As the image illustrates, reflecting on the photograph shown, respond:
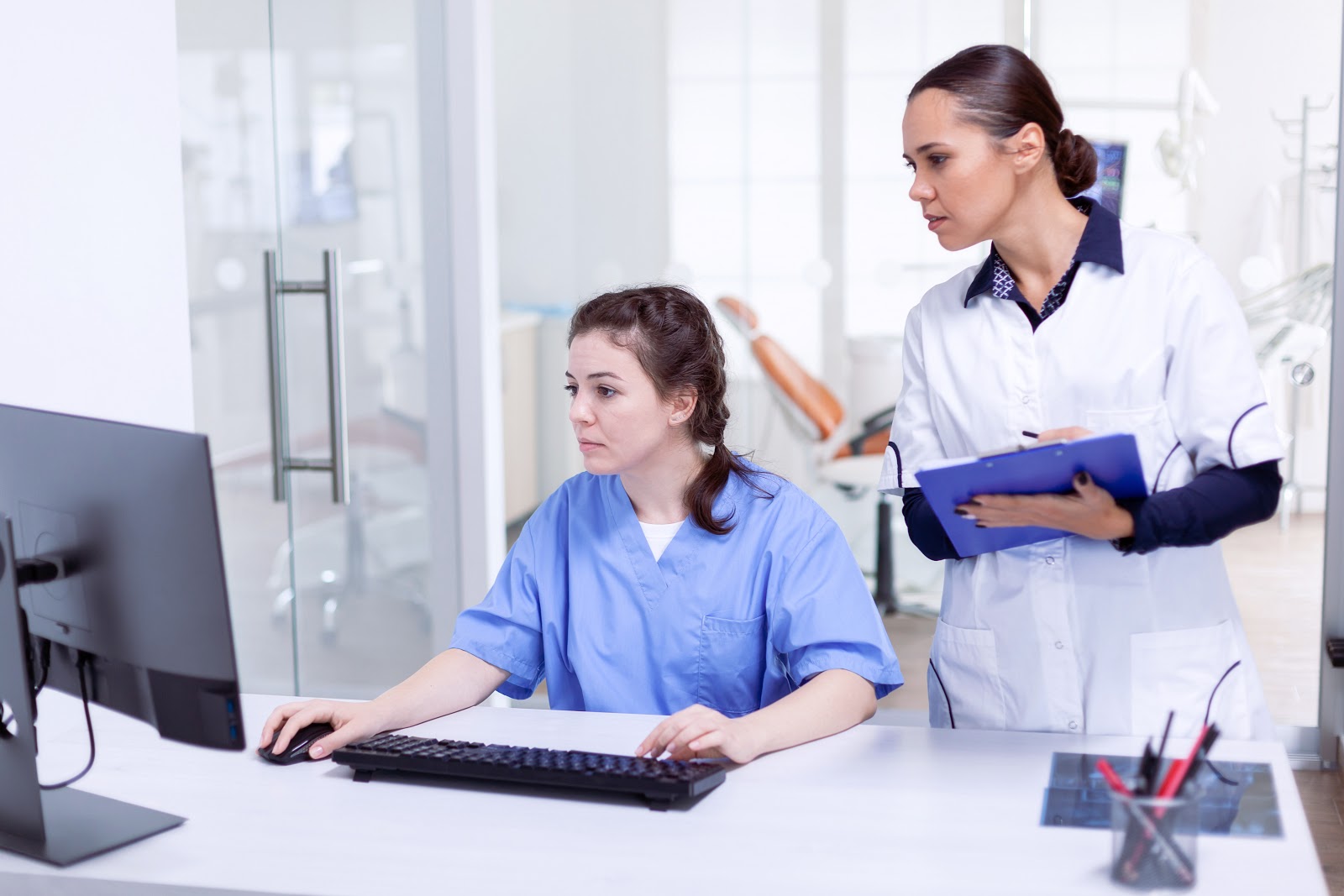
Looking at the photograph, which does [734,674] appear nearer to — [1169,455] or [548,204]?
[1169,455]

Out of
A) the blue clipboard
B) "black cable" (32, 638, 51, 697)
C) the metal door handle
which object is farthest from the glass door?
the blue clipboard

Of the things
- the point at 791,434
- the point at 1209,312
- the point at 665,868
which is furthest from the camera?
the point at 791,434

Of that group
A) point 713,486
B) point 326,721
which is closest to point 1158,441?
point 713,486

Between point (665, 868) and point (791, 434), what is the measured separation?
2.15 m

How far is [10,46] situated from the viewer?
5.79ft

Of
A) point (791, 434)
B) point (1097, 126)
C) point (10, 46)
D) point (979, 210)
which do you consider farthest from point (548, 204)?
point (979, 210)

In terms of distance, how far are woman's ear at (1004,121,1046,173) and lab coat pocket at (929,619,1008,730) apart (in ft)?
1.91

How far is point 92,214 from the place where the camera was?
75.5 inches

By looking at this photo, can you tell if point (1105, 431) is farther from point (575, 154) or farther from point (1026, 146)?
point (575, 154)

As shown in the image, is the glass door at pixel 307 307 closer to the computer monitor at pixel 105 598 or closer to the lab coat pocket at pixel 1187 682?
the computer monitor at pixel 105 598

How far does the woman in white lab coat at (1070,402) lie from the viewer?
1.55 metres

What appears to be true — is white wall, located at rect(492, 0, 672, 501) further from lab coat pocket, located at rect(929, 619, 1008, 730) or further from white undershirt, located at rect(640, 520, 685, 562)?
lab coat pocket, located at rect(929, 619, 1008, 730)

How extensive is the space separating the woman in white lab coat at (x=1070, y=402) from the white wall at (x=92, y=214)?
116cm

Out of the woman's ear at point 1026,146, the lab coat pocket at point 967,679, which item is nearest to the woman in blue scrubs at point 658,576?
the lab coat pocket at point 967,679
